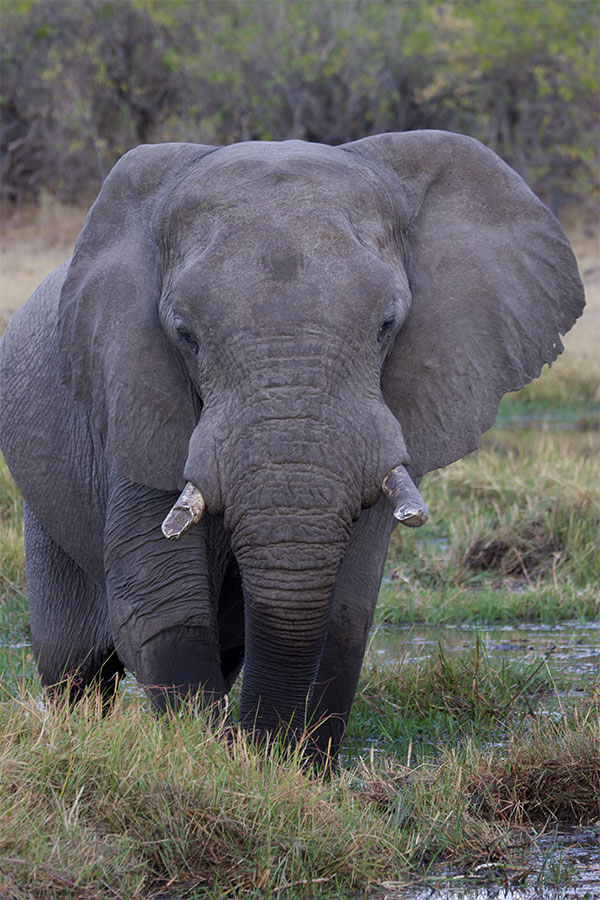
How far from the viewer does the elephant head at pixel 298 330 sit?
325 cm

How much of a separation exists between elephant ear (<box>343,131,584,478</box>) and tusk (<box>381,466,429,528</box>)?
548mm

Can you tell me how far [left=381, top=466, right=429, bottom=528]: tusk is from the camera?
3152 mm

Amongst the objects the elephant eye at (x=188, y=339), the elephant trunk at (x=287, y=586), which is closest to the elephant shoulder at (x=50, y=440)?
the elephant eye at (x=188, y=339)

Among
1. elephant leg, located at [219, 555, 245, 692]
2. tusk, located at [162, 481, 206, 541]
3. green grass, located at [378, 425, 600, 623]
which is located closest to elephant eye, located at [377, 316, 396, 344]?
tusk, located at [162, 481, 206, 541]

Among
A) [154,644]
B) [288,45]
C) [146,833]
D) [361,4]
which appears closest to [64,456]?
[154,644]

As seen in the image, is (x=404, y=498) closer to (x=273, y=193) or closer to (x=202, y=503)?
(x=202, y=503)

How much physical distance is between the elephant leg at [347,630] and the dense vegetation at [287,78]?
18.1m

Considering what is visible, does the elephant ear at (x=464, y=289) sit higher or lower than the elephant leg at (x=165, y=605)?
higher

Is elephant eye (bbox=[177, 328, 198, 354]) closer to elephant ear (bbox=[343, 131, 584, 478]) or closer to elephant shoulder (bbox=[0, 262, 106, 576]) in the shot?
elephant ear (bbox=[343, 131, 584, 478])

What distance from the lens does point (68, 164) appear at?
23266 mm

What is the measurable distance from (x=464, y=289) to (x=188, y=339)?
→ 2.76 ft

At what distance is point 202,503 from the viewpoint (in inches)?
129

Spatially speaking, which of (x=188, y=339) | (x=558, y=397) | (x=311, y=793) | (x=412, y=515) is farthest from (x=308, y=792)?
(x=558, y=397)

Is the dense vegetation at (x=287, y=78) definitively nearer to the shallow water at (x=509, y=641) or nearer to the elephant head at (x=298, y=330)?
the shallow water at (x=509, y=641)
